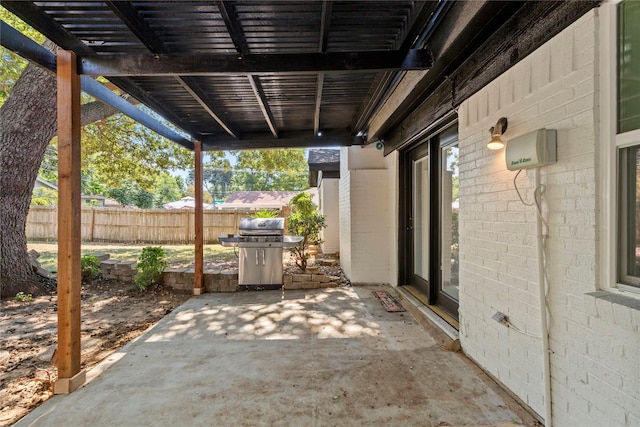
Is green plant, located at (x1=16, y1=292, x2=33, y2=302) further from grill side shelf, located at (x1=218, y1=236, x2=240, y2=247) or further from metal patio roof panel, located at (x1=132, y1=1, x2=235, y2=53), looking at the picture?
metal patio roof panel, located at (x1=132, y1=1, x2=235, y2=53)

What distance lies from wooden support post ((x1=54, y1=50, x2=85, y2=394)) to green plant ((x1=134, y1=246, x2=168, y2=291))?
10.3 feet

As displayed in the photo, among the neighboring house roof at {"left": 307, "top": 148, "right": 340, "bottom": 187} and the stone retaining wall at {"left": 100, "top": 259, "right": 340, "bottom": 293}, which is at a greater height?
the neighboring house roof at {"left": 307, "top": 148, "right": 340, "bottom": 187}

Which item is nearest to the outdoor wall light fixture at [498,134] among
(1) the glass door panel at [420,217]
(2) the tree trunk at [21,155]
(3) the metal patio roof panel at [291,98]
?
(3) the metal patio roof panel at [291,98]

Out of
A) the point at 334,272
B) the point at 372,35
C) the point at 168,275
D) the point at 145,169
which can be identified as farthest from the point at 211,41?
the point at 145,169

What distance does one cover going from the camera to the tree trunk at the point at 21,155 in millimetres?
4977

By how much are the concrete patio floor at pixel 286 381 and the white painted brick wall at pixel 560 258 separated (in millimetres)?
405

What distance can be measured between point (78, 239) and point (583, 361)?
11.3 feet

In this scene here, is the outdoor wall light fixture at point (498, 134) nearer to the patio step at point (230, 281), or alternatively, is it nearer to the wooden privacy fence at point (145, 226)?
the patio step at point (230, 281)

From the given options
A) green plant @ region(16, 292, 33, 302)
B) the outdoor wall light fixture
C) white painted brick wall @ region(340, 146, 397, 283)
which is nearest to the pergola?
the outdoor wall light fixture

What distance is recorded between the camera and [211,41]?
2.58 m

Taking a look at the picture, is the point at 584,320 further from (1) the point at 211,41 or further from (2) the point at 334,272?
(2) the point at 334,272

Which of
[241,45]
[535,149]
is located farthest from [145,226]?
[535,149]

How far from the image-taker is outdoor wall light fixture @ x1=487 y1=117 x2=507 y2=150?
2.19 metres

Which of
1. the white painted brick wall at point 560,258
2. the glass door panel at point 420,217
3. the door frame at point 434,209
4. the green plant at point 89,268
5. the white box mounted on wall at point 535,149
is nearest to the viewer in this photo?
the white painted brick wall at point 560,258
